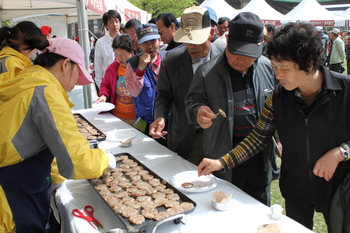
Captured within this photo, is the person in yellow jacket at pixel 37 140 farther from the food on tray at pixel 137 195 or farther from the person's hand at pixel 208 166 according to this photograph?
the person's hand at pixel 208 166

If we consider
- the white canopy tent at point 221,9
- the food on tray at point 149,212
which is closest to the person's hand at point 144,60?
the food on tray at point 149,212

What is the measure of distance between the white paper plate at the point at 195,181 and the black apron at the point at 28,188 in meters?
0.70

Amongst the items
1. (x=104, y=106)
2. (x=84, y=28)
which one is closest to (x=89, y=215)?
(x=104, y=106)

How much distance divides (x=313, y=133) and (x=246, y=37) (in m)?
0.70

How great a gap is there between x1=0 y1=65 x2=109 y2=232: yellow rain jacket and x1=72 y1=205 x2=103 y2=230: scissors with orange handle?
8.4 inches

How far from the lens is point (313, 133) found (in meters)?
1.42

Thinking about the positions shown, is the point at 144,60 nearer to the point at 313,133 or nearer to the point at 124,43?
the point at 124,43

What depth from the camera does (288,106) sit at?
4.89 feet

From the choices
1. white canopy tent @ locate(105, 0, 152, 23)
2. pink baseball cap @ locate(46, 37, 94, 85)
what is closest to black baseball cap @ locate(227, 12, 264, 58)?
pink baseball cap @ locate(46, 37, 94, 85)

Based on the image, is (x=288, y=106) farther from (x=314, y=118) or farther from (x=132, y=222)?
(x=132, y=222)

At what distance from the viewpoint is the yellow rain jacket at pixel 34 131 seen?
4.05ft

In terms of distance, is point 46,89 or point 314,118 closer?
point 46,89

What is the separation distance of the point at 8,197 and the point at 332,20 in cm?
1632

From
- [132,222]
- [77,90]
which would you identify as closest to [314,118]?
[132,222]
